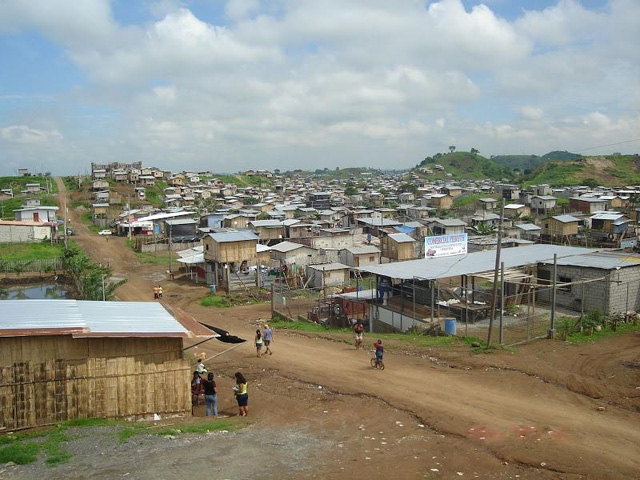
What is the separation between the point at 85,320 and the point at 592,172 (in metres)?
133

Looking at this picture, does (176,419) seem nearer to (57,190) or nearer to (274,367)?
(274,367)

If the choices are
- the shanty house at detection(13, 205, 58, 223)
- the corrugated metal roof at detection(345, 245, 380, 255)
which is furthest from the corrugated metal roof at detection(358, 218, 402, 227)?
the shanty house at detection(13, 205, 58, 223)

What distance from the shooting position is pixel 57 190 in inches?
4134

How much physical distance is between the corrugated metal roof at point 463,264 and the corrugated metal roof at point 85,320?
37.4 feet

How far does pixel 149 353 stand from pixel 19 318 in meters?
3.32

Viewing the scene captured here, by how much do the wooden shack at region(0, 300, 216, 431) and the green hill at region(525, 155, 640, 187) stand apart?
116441 mm

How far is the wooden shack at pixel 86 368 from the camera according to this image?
39.1 ft

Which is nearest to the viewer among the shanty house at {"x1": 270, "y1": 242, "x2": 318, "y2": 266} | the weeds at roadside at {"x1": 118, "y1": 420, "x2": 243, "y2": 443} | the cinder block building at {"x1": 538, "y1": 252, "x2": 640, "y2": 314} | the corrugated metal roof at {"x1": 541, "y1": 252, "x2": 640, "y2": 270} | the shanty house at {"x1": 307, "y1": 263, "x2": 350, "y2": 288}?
the weeds at roadside at {"x1": 118, "y1": 420, "x2": 243, "y2": 443}

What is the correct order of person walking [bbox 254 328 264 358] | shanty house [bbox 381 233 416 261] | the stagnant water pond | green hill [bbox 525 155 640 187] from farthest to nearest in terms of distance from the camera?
green hill [bbox 525 155 640 187]
shanty house [bbox 381 233 416 261]
the stagnant water pond
person walking [bbox 254 328 264 358]

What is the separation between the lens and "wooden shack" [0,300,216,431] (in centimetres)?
1193

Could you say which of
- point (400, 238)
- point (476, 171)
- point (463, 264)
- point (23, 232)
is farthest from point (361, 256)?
point (476, 171)

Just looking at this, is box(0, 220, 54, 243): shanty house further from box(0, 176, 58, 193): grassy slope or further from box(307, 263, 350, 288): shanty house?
box(0, 176, 58, 193): grassy slope

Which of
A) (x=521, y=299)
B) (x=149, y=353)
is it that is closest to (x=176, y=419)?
(x=149, y=353)

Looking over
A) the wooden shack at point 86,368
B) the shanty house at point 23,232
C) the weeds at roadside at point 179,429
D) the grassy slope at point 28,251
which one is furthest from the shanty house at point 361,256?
the shanty house at point 23,232
